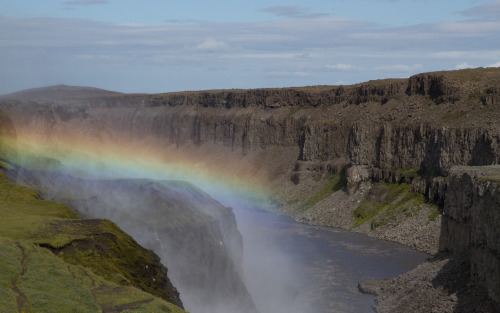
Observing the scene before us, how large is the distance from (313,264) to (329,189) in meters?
53.8

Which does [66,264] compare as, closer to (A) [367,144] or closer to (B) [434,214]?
(B) [434,214]

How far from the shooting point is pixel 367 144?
479 feet

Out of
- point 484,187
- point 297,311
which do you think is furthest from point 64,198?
point 484,187

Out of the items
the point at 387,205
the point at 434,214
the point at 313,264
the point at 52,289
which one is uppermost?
the point at 52,289

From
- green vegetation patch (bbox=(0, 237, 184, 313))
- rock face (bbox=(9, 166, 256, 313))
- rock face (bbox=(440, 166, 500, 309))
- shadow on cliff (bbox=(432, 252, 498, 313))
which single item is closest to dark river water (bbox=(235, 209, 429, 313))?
rock face (bbox=(9, 166, 256, 313))

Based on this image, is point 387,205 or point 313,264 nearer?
point 313,264

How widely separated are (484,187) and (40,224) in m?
35.5

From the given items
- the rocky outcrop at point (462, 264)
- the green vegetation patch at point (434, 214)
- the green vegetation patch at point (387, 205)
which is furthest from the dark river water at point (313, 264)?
the green vegetation patch at point (434, 214)

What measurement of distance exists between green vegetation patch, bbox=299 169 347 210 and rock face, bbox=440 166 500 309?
73104 mm

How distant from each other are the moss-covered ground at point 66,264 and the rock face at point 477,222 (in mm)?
24945

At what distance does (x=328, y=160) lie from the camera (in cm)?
16225

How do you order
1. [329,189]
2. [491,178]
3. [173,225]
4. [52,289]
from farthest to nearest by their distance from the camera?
[329,189], [173,225], [491,178], [52,289]

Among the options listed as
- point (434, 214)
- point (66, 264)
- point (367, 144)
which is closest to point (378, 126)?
point (367, 144)

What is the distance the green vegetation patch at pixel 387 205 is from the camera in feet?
390
